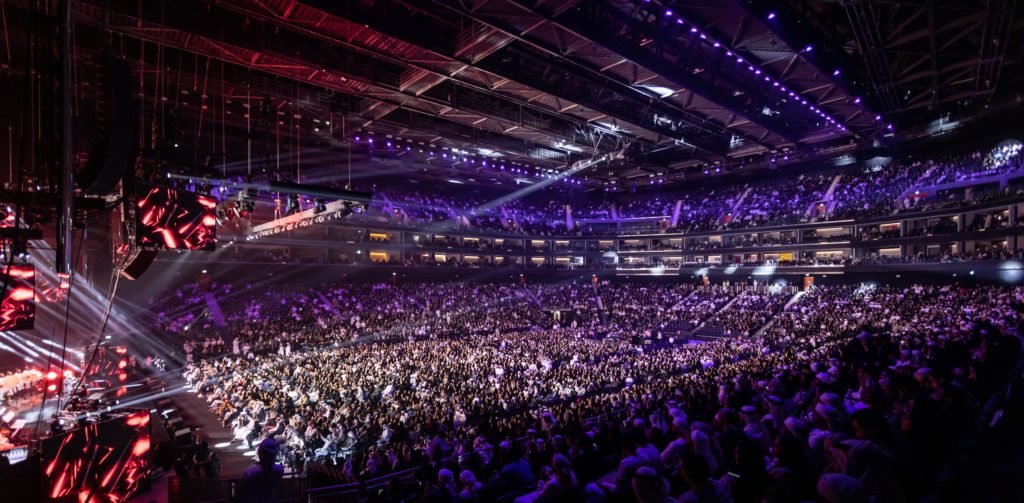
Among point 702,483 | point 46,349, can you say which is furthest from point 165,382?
point 702,483

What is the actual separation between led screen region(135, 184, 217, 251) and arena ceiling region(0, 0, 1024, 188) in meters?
2.27

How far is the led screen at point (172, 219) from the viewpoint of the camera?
7.67 meters

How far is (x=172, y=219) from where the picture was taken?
26.3 ft

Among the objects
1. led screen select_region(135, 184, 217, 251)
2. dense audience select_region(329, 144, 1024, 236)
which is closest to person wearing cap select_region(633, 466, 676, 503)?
led screen select_region(135, 184, 217, 251)

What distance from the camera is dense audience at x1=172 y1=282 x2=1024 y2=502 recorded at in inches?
145

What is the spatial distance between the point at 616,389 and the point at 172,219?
12.6 metres

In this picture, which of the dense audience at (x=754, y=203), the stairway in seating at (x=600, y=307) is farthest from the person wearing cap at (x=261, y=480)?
the dense audience at (x=754, y=203)

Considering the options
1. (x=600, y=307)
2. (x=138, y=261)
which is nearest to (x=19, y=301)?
(x=138, y=261)

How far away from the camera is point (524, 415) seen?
A: 10.7 m

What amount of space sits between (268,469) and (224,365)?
15.6 metres

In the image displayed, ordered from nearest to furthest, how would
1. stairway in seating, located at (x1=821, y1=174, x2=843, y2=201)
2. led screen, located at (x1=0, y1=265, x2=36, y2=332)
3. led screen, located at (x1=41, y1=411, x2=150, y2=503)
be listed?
led screen, located at (x1=0, y1=265, x2=36, y2=332) < led screen, located at (x1=41, y1=411, x2=150, y2=503) < stairway in seating, located at (x1=821, y1=174, x2=843, y2=201)

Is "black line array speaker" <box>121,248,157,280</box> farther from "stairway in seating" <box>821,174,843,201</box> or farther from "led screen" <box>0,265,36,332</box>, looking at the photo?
"stairway in seating" <box>821,174,843,201</box>

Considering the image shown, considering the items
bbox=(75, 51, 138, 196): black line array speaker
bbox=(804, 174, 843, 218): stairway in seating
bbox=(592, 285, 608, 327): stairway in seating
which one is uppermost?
bbox=(804, 174, 843, 218): stairway in seating

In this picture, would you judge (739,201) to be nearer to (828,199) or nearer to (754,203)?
(754,203)
